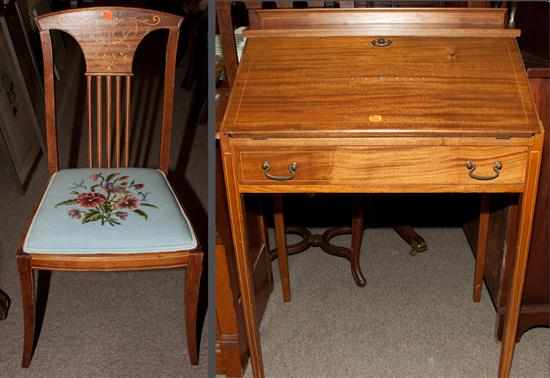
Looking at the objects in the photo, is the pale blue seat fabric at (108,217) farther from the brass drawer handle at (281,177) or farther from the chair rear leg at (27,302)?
the brass drawer handle at (281,177)

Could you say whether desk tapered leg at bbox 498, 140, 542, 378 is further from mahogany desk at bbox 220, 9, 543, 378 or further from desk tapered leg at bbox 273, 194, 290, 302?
desk tapered leg at bbox 273, 194, 290, 302

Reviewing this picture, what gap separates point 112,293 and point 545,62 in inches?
56.3

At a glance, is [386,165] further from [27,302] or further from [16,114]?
[16,114]

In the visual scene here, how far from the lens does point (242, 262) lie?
59.6 inches

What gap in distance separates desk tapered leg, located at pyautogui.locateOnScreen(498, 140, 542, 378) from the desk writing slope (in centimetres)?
8

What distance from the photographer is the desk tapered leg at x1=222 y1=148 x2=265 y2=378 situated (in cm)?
137

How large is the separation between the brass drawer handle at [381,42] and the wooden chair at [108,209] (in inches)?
20.3

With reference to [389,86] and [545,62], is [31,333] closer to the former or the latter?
[389,86]

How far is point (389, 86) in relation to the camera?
1.40m

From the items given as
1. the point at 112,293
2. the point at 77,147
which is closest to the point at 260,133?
the point at 112,293

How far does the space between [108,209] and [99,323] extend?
48 cm

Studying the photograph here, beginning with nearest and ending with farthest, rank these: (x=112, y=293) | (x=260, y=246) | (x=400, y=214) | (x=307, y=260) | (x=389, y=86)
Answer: (x=389, y=86), (x=260, y=246), (x=112, y=293), (x=307, y=260), (x=400, y=214)

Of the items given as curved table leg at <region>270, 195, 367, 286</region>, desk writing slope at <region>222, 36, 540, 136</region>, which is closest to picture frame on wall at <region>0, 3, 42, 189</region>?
curved table leg at <region>270, 195, 367, 286</region>

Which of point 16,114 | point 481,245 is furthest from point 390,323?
point 16,114
